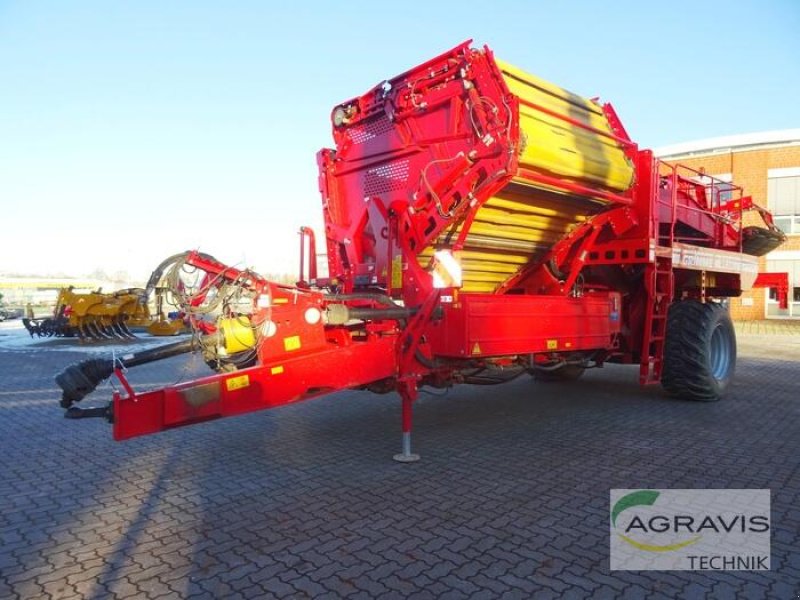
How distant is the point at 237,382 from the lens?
13.2ft

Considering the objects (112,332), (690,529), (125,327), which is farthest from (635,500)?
(112,332)

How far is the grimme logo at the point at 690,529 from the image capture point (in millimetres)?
3268

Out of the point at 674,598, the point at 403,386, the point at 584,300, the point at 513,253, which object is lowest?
the point at 674,598

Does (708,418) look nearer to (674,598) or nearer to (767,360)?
(674,598)

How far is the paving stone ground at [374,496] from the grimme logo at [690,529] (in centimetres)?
10

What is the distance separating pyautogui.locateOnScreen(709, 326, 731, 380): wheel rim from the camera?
26.6ft

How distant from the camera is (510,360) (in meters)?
5.84

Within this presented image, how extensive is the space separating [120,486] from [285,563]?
1902 mm

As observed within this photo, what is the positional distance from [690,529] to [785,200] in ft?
73.3

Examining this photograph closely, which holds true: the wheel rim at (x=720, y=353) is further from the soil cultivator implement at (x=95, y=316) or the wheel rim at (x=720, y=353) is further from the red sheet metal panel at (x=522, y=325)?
the soil cultivator implement at (x=95, y=316)

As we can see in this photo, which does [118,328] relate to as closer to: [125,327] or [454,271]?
[125,327]

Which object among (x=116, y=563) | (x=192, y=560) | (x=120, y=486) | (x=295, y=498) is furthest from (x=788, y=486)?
(x=120, y=486)

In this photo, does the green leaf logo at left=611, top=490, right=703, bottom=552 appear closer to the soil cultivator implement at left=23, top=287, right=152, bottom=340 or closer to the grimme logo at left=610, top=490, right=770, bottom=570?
the grimme logo at left=610, top=490, right=770, bottom=570

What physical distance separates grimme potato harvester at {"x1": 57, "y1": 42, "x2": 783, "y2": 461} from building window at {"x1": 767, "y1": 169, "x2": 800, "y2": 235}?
685 inches
